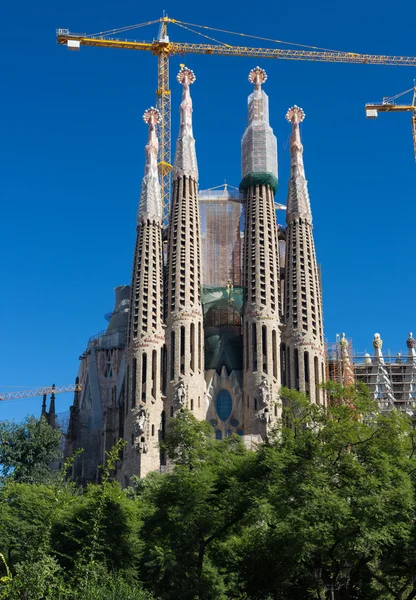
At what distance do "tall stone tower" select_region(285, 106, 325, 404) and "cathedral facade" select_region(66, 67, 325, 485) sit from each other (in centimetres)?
9

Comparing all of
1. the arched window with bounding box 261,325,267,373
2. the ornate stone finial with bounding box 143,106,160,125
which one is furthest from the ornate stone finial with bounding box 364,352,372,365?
the ornate stone finial with bounding box 143,106,160,125

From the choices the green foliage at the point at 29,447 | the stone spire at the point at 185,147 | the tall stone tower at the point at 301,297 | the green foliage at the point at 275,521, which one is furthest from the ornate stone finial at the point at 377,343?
the green foliage at the point at 275,521

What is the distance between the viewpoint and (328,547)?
27594mm

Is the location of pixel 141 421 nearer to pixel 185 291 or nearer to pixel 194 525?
pixel 185 291

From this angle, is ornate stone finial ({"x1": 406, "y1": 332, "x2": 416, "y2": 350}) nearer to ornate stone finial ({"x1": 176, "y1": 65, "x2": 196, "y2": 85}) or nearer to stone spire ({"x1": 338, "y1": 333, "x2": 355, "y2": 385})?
stone spire ({"x1": 338, "y1": 333, "x2": 355, "y2": 385})

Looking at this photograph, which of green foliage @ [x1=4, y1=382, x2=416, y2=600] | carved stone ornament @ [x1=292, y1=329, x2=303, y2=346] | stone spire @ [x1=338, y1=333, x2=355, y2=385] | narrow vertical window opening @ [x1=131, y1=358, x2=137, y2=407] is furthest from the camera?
stone spire @ [x1=338, y1=333, x2=355, y2=385]

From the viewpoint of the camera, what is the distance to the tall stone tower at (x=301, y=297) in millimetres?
59875

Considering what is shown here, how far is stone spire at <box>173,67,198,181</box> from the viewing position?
66.4m

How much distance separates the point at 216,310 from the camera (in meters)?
66.1

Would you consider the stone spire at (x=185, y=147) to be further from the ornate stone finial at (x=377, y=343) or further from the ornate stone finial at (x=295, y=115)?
the ornate stone finial at (x=377, y=343)

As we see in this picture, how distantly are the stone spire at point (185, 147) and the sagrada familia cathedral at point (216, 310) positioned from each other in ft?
0.31

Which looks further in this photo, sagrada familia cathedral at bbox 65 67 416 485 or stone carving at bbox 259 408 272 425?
sagrada familia cathedral at bbox 65 67 416 485

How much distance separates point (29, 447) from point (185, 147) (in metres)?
24.4

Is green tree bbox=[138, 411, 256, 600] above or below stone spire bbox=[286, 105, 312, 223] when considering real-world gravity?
below
